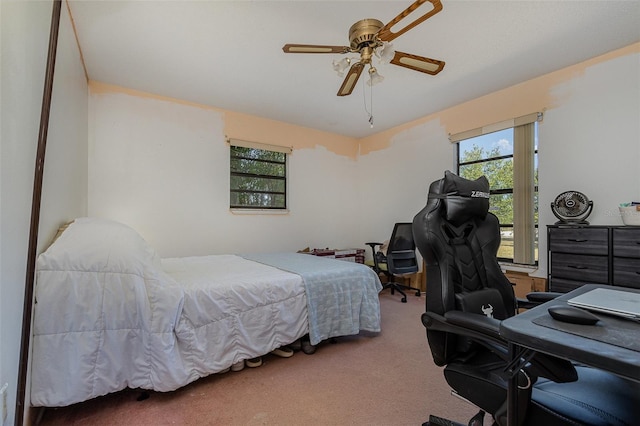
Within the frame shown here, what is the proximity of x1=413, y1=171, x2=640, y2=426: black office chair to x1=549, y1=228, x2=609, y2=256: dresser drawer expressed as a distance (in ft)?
5.35

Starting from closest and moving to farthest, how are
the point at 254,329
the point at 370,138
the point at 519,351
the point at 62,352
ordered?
the point at 519,351, the point at 62,352, the point at 254,329, the point at 370,138

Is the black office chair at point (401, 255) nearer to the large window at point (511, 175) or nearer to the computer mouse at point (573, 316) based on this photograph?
the large window at point (511, 175)

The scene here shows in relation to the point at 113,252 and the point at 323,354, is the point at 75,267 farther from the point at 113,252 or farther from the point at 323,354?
the point at 323,354

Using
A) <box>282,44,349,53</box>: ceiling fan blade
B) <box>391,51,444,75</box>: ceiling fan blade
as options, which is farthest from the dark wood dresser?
<box>282,44,349,53</box>: ceiling fan blade

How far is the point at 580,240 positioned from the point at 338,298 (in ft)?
7.22

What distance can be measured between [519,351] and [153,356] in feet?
5.87

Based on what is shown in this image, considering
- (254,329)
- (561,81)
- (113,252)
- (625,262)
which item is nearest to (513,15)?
(561,81)

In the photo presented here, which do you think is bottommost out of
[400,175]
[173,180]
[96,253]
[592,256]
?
[592,256]

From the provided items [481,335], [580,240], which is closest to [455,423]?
[481,335]

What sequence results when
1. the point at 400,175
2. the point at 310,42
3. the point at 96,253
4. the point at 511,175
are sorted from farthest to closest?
the point at 400,175 → the point at 511,175 → the point at 310,42 → the point at 96,253

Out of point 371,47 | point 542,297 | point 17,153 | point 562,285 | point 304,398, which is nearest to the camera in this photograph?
point 17,153

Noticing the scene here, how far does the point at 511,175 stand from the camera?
3459mm

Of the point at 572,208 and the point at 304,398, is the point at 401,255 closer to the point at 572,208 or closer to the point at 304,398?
the point at 572,208

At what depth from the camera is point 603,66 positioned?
272 centimetres
